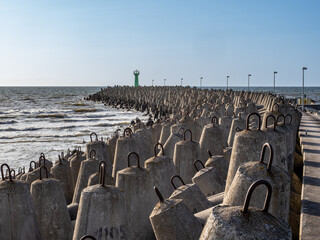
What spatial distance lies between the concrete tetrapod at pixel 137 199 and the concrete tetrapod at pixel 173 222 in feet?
2.32

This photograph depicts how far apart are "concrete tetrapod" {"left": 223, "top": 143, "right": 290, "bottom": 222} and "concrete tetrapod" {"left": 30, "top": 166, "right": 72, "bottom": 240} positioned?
7.31 ft

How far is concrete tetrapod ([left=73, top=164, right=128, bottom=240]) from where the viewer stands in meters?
2.92

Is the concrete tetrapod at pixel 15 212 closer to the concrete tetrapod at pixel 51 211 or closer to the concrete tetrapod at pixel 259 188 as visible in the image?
the concrete tetrapod at pixel 51 211

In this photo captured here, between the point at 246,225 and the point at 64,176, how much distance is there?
5.19 meters

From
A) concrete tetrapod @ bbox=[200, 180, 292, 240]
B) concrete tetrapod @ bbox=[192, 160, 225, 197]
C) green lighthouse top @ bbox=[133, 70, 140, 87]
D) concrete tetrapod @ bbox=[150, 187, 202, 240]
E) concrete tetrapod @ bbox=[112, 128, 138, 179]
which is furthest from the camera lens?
green lighthouse top @ bbox=[133, 70, 140, 87]

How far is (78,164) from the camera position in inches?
254

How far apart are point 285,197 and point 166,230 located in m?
0.89

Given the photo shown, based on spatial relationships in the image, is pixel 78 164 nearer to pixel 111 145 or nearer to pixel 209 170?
pixel 111 145

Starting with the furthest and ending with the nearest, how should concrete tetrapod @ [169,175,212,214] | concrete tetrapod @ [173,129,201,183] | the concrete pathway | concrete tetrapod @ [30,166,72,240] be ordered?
concrete tetrapod @ [173,129,201,183] → concrete tetrapod @ [30,166,72,240] → concrete tetrapod @ [169,175,212,214] → the concrete pathway

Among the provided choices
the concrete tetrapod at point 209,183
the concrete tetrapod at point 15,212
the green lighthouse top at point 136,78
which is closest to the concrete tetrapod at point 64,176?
the concrete tetrapod at point 15,212

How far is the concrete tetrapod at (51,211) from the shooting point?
13.0 feet

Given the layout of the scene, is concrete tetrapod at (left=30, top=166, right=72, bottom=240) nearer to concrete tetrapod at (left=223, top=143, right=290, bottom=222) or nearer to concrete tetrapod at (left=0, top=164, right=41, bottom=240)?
concrete tetrapod at (left=0, top=164, right=41, bottom=240)

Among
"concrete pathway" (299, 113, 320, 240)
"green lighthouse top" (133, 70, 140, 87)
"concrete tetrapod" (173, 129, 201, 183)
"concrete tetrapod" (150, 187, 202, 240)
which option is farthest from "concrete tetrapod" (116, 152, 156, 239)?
"green lighthouse top" (133, 70, 140, 87)

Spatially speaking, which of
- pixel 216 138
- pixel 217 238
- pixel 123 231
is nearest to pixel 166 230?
pixel 123 231
